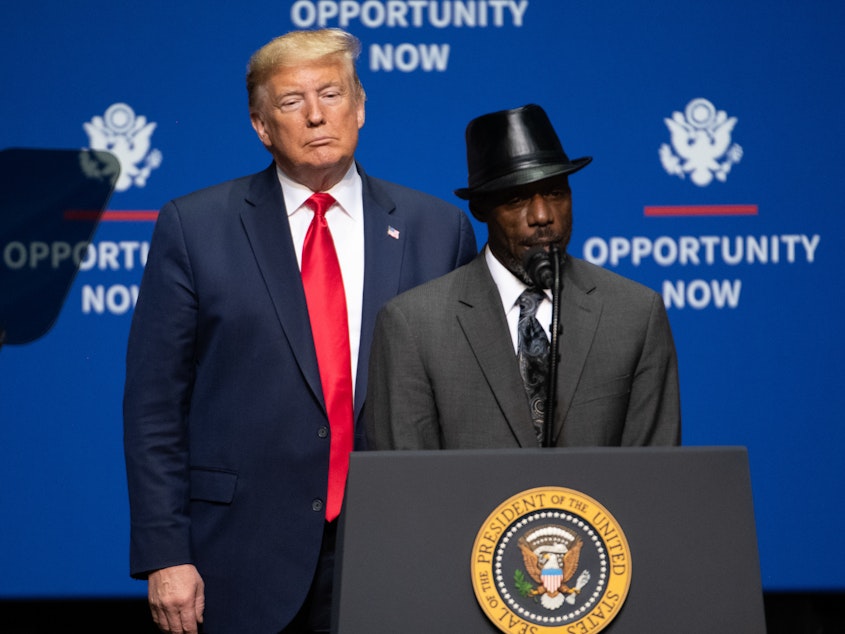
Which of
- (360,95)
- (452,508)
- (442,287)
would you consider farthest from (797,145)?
(452,508)

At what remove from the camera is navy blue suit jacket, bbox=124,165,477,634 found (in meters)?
2.08

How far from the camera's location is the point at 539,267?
5.29 feet

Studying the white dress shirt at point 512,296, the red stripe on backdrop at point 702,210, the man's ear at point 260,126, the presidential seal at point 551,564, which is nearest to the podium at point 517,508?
the presidential seal at point 551,564

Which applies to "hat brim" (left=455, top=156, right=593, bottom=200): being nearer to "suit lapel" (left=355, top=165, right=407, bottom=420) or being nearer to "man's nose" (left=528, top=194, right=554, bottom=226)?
"man's nose" (left=528, top=194, right=554, bottom=226)

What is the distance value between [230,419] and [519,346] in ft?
1.87

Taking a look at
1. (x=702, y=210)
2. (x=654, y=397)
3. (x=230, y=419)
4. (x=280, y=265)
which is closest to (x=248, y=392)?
(x=230, y=419)

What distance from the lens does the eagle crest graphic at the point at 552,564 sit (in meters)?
1.30

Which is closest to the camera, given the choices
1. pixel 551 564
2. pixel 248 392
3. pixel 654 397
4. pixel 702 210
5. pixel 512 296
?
pixel 551 564

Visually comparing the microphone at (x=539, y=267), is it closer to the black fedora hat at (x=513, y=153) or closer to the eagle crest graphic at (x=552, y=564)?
the black fedora hat at (x=513, y=153)

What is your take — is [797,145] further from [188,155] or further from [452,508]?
[452,508]

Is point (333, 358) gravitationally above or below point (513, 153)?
below

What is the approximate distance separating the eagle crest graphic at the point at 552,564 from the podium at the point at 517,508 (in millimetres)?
34

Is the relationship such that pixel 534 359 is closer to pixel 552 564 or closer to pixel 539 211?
pixel 539 211

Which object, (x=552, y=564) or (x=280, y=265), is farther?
(x=280, y=265)
